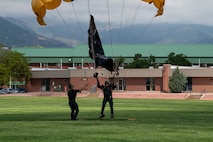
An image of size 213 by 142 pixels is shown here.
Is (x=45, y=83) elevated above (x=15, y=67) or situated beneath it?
situated beneath

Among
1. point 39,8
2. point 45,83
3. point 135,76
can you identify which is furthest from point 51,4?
point 45,83

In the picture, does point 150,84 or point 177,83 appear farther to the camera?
point 150,84

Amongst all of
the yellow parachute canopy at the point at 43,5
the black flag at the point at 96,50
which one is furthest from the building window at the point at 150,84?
the yellow parachute canopy at the point at 43,5

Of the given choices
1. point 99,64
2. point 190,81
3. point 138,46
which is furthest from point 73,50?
point 99,64

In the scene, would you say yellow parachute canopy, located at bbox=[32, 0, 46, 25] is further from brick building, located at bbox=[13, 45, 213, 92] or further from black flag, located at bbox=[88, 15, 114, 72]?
brick building, located at bbox=[13, 45, 213, 92]

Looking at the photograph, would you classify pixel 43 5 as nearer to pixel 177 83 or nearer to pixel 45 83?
pixel 177 83

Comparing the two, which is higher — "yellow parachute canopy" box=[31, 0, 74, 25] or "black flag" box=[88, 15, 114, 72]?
"yellow parachute canopy" box=[31, 0, 74, 25]

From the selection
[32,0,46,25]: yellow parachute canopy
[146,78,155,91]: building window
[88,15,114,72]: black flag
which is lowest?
[146,78,155,91]: building window

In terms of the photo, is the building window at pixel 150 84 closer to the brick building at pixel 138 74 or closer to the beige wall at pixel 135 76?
the brick building at pixel 138 74

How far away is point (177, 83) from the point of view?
9781cm

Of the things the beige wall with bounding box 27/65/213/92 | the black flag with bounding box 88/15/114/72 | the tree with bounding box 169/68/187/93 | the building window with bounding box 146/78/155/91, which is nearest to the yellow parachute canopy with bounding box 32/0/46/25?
the black flag with bounding box 88/15/114/72

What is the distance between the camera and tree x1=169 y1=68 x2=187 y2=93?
9753 centimetres

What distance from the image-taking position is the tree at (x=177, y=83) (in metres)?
97.5

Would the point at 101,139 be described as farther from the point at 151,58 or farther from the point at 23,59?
the point at 151,58
